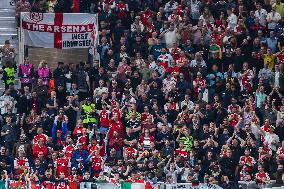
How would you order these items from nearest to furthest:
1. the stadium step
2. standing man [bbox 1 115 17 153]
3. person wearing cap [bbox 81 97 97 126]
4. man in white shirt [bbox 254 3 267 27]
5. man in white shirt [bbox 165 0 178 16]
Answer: standing man [bbox 1 115 17 153], person wearing cap [bbox 81 97 97 126], man in white shirt [bbox 254 3 267 27], man in white shirt [bbox 165 0 178 16], the stadium step

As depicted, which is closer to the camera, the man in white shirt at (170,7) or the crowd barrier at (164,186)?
the crowd barrier at (164,186)

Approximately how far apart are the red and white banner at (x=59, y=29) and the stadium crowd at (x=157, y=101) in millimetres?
573

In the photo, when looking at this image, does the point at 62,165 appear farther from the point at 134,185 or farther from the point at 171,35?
the point at 171,35

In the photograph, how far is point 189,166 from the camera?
45.4 m

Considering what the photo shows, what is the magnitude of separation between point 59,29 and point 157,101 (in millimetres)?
4766

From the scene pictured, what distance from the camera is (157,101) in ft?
158

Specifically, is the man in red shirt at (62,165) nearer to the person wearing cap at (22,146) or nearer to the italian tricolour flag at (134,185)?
the person wearing cap at (22,146)

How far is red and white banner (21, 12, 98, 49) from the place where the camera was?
5006 centimetres

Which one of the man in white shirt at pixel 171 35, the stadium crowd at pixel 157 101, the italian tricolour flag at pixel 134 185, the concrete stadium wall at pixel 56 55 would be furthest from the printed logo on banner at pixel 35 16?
the italian tricolour flag at pixel 134 185

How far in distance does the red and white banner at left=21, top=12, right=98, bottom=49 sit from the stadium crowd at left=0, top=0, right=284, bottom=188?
57cm

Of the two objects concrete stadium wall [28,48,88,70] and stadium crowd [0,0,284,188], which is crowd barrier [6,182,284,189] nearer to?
stadium crowd [0,0,284,188]

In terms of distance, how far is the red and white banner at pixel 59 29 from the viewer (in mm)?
50062

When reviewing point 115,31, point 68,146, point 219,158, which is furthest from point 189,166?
point 115,31

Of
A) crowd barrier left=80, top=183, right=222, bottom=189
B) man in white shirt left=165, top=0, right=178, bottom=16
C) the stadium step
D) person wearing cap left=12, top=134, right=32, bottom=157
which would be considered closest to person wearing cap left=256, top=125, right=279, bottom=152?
crowd barrier left=80, top=183, right=222, bottom=189
